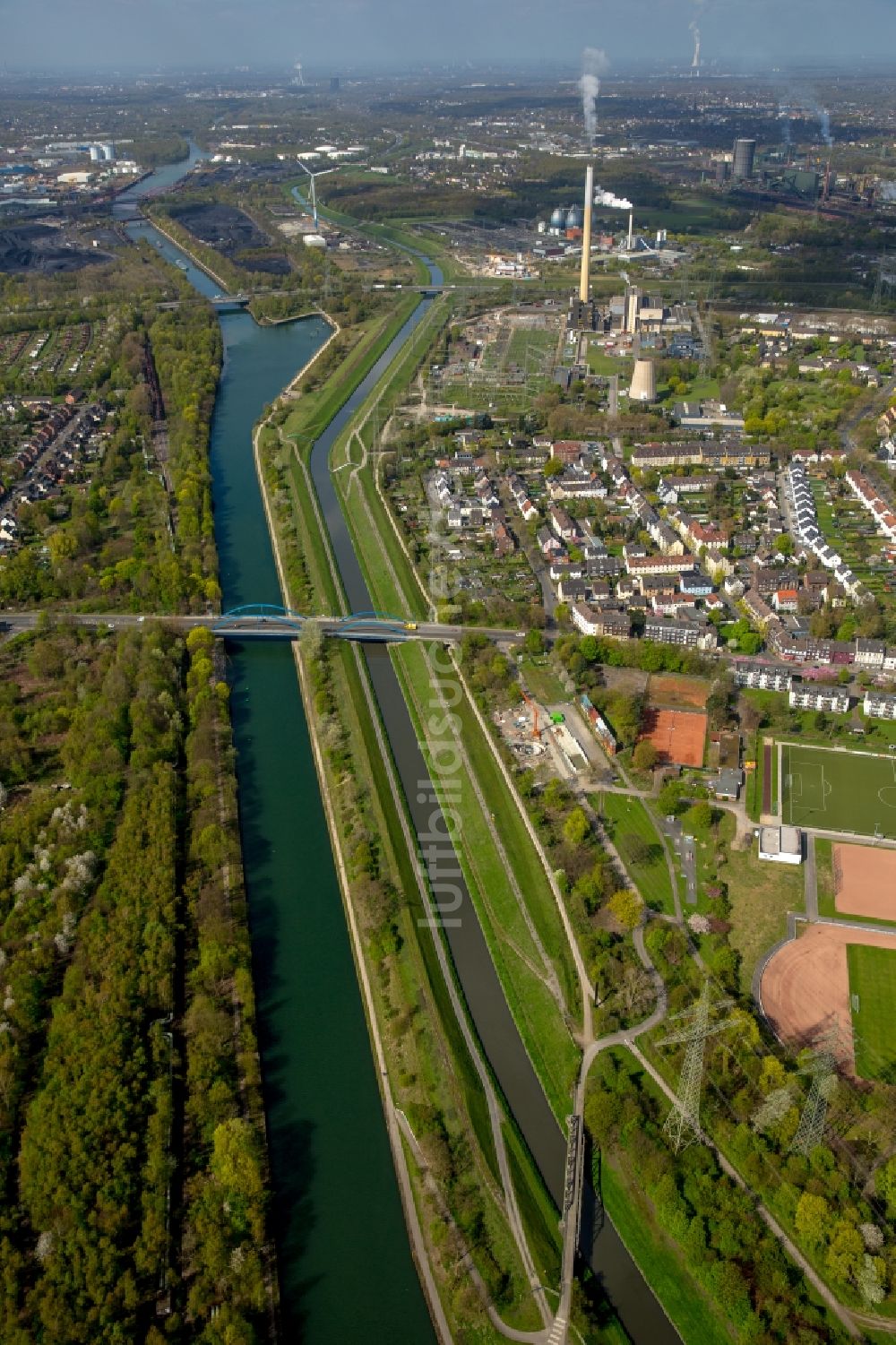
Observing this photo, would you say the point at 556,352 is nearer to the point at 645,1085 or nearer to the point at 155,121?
the point at 645,1085

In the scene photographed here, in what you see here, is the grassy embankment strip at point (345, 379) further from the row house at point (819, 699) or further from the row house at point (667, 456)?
the row house at point (819, 699)

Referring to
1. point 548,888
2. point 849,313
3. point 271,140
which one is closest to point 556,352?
point 849,313

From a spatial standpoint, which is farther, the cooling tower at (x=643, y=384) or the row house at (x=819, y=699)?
the cooling tower at (x=643, y=384)

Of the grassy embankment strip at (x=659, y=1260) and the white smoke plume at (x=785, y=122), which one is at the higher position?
the white smoke plume at (x=785, y=122)

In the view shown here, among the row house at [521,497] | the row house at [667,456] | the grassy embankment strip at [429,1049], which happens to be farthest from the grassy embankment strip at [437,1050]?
the row house at [667,456]

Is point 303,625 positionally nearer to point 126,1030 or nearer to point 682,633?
point 682,633

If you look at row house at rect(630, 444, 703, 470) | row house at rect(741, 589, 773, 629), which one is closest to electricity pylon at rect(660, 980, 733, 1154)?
row house at rect(741, 589, 773, 629)

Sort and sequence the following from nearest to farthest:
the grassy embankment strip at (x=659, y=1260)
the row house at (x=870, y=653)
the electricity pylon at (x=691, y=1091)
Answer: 1. the grassy embankment strip at (x=659, y=1260)
2. the electricity pylon at (x=691, y=1091)
3. the row house at (x=870, y=653)
